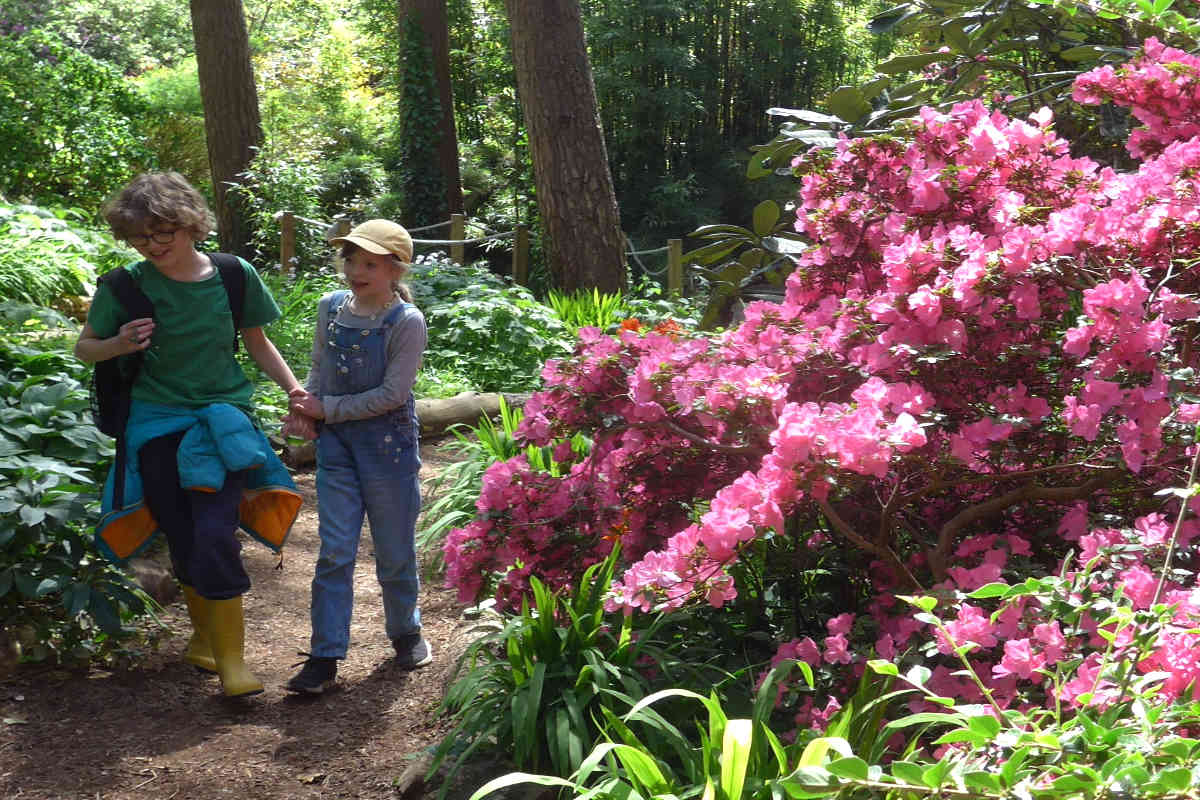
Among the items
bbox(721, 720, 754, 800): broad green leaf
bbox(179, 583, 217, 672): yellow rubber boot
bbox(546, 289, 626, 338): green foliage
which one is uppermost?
bbox(721, 720, 754, 800): broad green leaf

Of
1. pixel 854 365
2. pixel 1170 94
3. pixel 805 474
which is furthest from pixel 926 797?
pixel 1170 94

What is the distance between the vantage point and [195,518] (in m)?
3.52

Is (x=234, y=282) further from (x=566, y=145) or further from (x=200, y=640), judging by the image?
(x=566, y=145)

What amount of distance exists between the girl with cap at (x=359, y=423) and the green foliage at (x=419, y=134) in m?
11.1

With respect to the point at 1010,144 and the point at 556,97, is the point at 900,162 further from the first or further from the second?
the point at 556,97

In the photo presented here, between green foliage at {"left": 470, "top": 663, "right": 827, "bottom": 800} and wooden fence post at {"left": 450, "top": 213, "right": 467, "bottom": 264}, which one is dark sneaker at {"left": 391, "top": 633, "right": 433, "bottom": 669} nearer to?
green foliage at {"left": 470, "top": 663, "right": 827, "bottom": 800}

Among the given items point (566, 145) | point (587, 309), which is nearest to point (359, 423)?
point (587, 309)

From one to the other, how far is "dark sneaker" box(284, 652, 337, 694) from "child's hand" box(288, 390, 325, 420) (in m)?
0.73

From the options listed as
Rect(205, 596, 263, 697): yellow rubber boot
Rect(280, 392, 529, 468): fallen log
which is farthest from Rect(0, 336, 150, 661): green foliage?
Rect(280, 392, 529, 468): fallen log

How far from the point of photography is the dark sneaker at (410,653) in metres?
3.93

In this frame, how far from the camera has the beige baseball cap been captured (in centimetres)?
354

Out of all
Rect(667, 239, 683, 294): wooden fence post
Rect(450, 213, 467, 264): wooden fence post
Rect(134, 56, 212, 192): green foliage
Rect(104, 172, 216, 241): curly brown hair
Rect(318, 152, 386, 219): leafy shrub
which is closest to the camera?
Rect(104, 172, 216, 241): curly brown hair

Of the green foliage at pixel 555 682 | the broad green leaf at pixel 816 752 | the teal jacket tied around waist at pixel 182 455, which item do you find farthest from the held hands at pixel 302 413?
the broad green leaf at pixel 816 752

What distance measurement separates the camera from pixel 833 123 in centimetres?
333
